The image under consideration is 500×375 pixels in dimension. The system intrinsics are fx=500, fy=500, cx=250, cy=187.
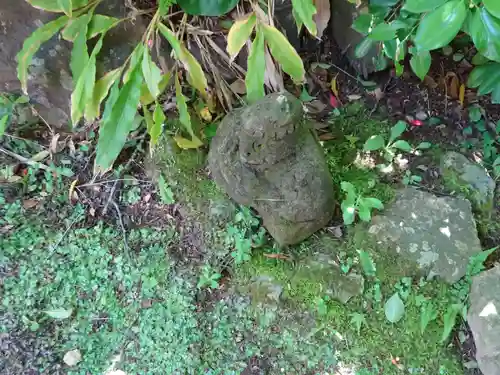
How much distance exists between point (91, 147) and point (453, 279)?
59.2 inches

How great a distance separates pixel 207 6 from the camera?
1672 mm

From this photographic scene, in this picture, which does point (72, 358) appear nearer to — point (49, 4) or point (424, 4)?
point (49, 4)

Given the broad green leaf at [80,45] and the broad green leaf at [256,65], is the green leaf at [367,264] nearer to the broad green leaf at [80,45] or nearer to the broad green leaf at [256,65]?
the broad green leaf at [256,65]

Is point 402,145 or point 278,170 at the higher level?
point 278,170

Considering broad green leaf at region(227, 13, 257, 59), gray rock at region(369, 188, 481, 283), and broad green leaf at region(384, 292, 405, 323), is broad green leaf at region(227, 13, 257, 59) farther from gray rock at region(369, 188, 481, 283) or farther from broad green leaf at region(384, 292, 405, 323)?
broad green leaf at region(384, 292, 405, 323)

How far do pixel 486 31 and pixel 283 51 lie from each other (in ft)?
2.23

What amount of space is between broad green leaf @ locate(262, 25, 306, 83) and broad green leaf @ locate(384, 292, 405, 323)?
2.82 feet

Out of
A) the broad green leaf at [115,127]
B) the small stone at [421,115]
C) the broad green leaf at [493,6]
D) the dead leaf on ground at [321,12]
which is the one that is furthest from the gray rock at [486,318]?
the broad green leaf at [115,127]

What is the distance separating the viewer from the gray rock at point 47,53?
188 cm

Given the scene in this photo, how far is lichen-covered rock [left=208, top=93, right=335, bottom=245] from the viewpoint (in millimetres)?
1596

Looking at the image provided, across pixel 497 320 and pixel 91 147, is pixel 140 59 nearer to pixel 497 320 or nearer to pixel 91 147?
pixel 91 147

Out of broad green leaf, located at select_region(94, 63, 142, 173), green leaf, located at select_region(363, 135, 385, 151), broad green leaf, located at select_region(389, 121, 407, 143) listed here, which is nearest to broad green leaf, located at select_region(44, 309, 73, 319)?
broad green leaf, located at select_region(94, 63, 142, 173)

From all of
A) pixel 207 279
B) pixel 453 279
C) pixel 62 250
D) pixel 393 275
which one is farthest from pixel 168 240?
pixel 453 279

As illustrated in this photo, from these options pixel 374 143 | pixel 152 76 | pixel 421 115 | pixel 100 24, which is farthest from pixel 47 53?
pixel 421 115
